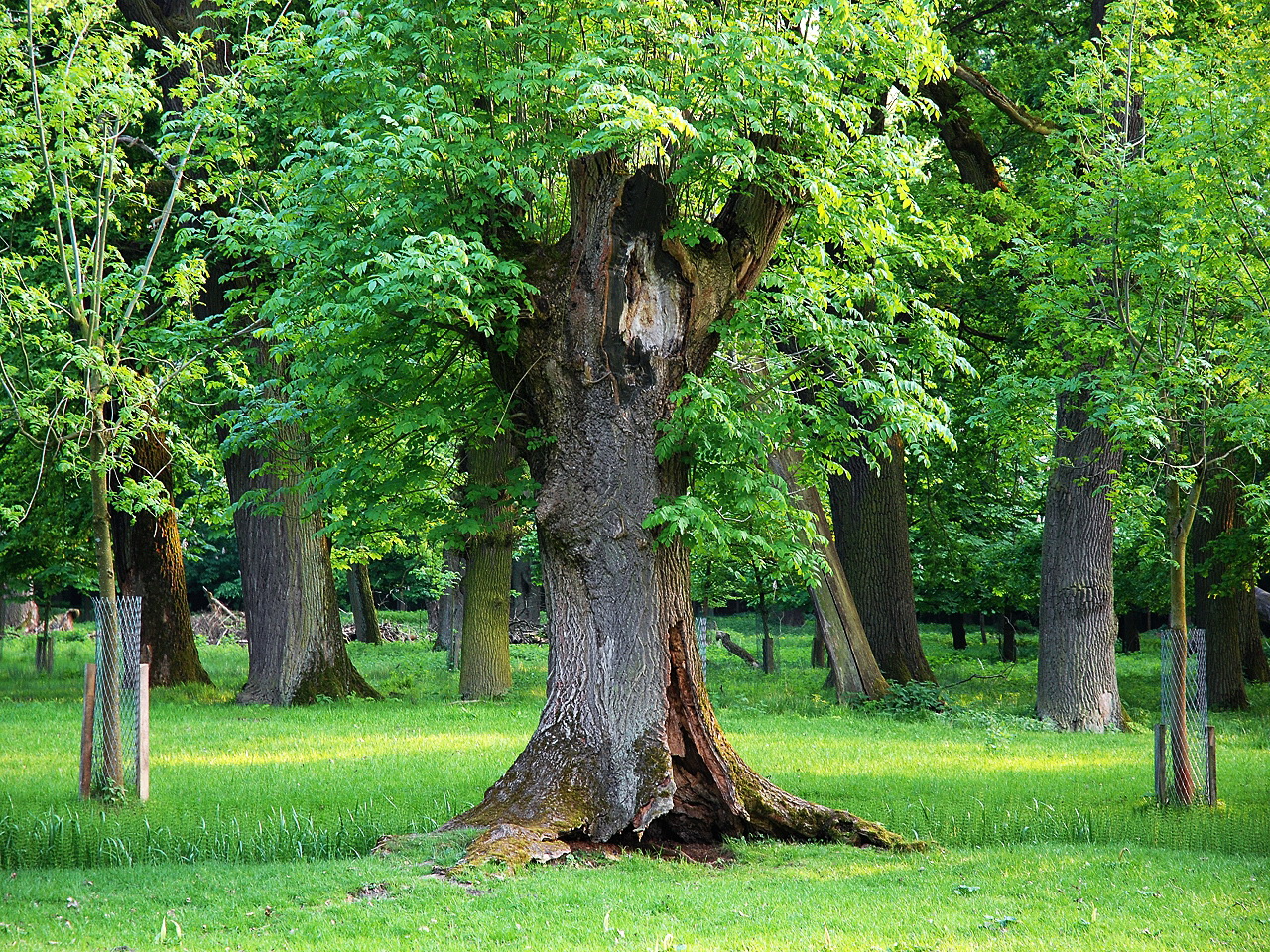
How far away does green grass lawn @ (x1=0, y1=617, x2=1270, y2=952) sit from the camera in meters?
6.24

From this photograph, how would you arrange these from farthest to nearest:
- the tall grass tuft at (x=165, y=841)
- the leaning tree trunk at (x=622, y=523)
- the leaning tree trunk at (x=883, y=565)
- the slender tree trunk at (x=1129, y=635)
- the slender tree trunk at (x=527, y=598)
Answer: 1. the slender tree trunk at (x=527, y=598)
2. the slender tree trunk at (x=1129, y=635)
3. the leaning tree trunk at (x=883, y=565)
4. the leaning tree trunk at (x=622, y=523)
5. the tall grass tuft at (x=165, y=841)

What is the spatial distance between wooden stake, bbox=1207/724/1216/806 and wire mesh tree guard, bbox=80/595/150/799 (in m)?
8.68

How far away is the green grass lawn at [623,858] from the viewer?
246 inches

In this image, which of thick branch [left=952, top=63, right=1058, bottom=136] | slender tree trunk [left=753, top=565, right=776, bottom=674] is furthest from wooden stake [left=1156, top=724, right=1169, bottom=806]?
slender tree trunk [left=753, top=565, right=776, bottom=674]

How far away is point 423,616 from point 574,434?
40558 millimetres

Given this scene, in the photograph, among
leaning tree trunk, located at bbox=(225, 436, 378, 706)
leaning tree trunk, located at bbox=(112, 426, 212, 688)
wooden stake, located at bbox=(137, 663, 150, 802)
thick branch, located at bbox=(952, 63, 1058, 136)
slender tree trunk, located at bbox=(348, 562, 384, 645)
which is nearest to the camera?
wooden stake, located at bbox=(137, 663, 150, 802)

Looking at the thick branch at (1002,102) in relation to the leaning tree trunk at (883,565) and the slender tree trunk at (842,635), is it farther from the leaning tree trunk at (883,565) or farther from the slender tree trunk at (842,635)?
the slender tree trunk at (842,635)

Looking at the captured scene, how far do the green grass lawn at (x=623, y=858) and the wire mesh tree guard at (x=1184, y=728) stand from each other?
0.84ft

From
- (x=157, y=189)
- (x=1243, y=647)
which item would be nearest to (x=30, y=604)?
(x=157, y=189)

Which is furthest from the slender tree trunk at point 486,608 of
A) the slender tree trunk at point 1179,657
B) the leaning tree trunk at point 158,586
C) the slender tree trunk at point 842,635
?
the slender tree trunk at point 1179,657

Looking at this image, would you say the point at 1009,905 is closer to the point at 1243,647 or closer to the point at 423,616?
the point at 1243,647

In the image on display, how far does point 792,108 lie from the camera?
774 centimetres

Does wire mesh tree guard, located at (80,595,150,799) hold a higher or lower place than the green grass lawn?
higher

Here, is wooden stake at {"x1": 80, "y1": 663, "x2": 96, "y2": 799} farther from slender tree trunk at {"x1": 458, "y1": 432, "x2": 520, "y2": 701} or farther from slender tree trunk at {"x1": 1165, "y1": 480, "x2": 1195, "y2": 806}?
slender tree trunk at {"x1": 1165, "y1": 480, "x2": 1195, "y2": 806}
